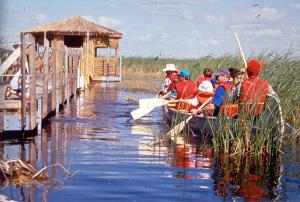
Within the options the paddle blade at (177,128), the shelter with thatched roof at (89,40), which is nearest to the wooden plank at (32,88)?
the paddle blade at (177,128)

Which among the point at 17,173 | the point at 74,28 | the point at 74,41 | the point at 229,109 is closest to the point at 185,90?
the point at 229,109

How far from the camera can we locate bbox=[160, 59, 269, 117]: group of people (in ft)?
37.4

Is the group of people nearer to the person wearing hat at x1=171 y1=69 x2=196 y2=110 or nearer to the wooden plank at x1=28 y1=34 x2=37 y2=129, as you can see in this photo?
the person wearing hat at x1=171 y1=69 x2=196 y2=110

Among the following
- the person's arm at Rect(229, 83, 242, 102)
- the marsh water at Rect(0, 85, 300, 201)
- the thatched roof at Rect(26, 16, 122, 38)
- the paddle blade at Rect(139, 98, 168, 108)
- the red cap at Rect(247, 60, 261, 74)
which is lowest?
the marsh water at Rect(0, 85, 300, 201)

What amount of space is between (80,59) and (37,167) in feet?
79.1

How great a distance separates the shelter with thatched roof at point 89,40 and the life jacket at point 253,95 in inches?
912

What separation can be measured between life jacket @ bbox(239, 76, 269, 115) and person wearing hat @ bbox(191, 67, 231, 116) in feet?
2.53

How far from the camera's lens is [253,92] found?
11.3 m

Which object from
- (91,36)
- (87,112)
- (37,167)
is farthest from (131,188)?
(91,36)

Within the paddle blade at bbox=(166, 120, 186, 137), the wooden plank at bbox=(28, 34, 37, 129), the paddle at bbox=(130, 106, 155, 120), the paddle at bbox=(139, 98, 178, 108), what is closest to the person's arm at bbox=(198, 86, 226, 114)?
the paddle blade at bbox=(166, 120, 186, 137)

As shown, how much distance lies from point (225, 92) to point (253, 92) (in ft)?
6.43

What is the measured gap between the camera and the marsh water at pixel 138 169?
27.5ft

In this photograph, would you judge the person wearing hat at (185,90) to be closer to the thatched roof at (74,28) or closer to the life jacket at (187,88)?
the life jacket at (187,88)

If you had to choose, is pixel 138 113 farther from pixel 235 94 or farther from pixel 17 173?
pixel 17 173
